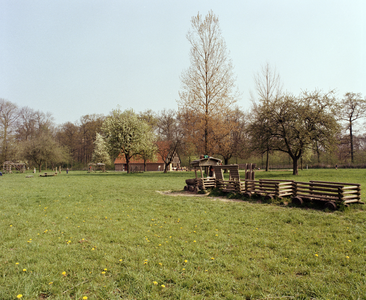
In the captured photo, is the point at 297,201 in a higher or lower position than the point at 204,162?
lower


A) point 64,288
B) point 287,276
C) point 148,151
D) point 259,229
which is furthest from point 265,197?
point 148,151

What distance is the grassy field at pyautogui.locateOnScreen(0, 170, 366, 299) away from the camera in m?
3.53

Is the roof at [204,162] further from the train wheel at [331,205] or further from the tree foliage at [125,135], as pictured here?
the tree foliage at [125,135]

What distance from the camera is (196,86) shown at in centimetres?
2747

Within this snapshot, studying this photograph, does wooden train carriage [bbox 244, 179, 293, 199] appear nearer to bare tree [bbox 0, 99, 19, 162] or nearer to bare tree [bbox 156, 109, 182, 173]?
bare tree [bbox 156, 109, 182, 173]

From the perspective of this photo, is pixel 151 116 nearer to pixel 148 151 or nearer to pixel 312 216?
pixel 148 151

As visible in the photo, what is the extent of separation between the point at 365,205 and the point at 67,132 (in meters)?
75.8

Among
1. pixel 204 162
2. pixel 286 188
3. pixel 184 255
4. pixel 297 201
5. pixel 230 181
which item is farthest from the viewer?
pixel 204 162

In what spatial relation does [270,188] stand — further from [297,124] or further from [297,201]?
[297,124]

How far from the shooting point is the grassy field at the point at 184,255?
139 inches

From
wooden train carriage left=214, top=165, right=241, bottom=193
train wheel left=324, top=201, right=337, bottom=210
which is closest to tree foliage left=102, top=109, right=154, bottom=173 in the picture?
wooden train carriage left=214, top=165, right=241, bottom=193

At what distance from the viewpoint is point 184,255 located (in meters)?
4.79

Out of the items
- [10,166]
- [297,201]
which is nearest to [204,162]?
[297,201]

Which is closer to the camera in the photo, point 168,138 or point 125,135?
point 125,135
